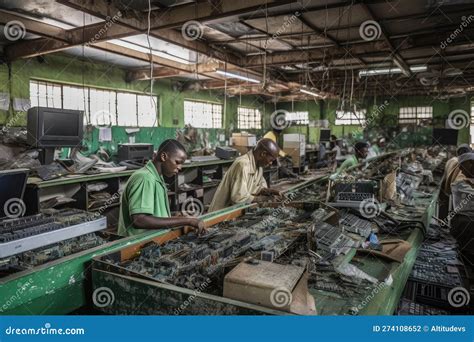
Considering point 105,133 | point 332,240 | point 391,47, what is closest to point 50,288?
point 332,240

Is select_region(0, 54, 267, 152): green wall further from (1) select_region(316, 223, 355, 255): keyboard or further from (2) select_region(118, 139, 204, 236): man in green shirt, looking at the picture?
(1) select_region(316, 223, 355, 255): keyboard

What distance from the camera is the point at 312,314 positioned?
4.23 feet

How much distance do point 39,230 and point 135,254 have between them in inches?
18.6

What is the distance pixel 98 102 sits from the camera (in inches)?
324

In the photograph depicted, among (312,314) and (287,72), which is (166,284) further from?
(287,72)

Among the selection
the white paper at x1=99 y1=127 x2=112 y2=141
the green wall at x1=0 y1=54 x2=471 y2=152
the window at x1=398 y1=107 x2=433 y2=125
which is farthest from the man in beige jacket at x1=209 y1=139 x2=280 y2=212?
the window at x1=398 y1=107 x2=433 y2=125

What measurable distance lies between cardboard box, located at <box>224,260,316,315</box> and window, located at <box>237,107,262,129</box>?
12.2 meters

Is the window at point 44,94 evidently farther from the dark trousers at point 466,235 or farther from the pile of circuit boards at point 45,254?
the dark trousers at point 466,235

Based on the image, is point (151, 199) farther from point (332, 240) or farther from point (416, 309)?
point (416, 309)

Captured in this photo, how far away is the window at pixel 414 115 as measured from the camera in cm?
1478

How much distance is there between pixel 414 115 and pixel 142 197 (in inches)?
604

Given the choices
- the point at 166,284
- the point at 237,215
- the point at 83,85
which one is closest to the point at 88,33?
the point at 83,85

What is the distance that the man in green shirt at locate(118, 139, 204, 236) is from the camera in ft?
7.00

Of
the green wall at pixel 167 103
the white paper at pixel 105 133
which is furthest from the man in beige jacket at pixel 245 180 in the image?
the white paper at pixel 105 133
